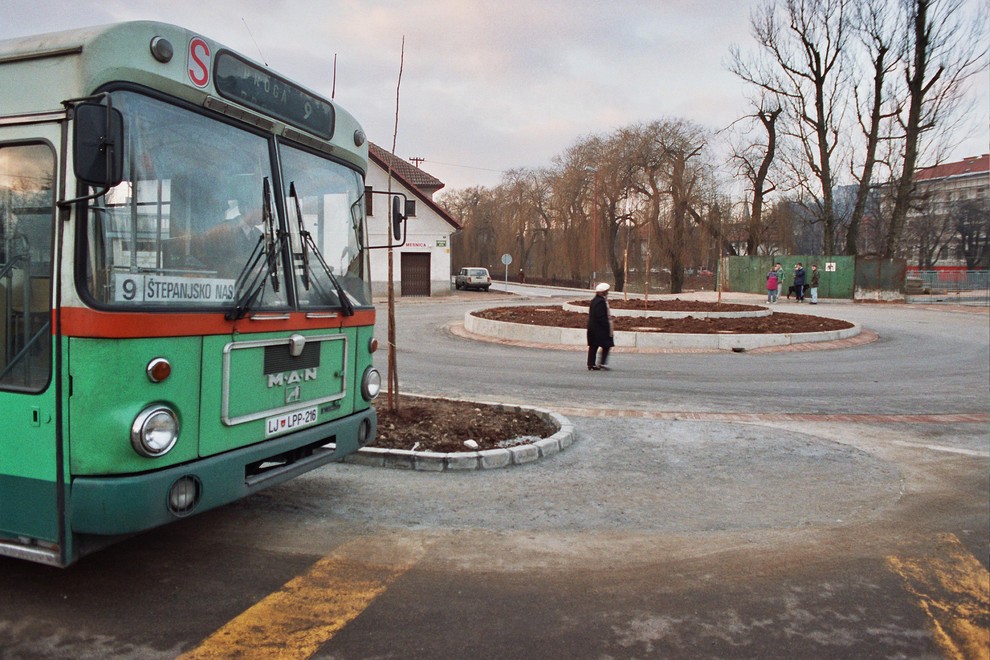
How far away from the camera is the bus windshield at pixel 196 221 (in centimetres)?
361

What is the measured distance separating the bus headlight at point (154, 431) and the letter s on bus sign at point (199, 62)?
182 centimetres

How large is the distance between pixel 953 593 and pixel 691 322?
49.4 feet

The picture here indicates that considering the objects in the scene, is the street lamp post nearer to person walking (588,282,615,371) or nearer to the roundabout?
the roundabout

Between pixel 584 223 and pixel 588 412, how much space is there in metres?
43.6

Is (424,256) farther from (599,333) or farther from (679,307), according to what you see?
(599,333)

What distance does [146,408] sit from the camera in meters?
3.63

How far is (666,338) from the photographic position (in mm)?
16641

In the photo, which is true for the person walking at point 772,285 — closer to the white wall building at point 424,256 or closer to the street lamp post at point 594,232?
the street lamp post at point 594,232

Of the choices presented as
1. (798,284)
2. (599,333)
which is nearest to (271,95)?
(599,333)

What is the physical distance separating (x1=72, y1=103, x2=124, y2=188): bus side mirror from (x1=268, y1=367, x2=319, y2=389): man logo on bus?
4.91ft

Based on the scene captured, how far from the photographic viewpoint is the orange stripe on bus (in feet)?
11.4

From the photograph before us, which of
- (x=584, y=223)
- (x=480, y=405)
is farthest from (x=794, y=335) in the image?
(x=584, y=223)

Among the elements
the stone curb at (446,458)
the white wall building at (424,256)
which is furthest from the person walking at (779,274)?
the stone curb at (446,458)

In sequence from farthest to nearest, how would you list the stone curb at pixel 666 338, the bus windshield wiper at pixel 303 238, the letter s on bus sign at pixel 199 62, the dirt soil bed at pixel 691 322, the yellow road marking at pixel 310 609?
the dirt soil bed at pixel 691 322 < the stone curb at pixel 666 338 < the bus windshield wiper at pixel 303 238 < the letter s on bus sign at pixel 199 62 < the yellow road marking at pixel 310 609
